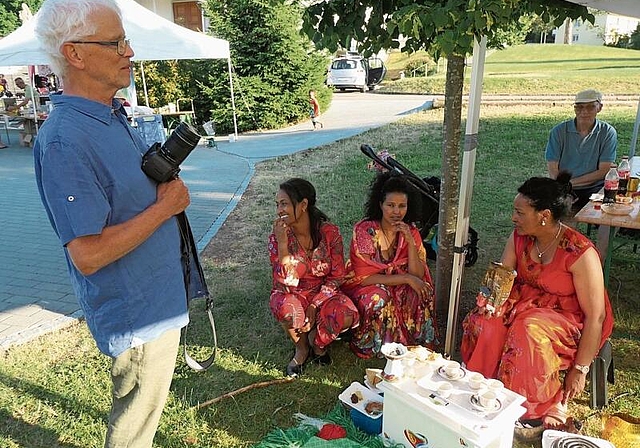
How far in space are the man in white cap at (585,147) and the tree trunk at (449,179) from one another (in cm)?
171

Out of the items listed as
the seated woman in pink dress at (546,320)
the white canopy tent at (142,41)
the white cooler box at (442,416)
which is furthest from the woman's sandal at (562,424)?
the white canopy tent at (142,41)

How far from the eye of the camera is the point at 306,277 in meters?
3.21

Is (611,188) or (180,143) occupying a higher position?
(180,143)

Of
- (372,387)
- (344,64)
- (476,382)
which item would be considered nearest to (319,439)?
(372,387)

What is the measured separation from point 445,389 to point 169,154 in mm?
1419

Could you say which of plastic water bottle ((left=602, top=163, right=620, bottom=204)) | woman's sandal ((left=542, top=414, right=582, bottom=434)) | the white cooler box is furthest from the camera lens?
plastic water bottle ((left=602, top=163, right=620, bottom=204))

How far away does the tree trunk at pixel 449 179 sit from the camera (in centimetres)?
312

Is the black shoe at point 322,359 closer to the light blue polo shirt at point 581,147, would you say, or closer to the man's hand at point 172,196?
the man's hand at point 172,196

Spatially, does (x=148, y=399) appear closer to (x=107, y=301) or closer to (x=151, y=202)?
(x=107, y=301)

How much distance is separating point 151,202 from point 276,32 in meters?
12.1

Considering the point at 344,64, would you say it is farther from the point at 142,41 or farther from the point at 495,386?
the point at 495,386

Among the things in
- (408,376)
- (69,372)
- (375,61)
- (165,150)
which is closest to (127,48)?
(165,150)

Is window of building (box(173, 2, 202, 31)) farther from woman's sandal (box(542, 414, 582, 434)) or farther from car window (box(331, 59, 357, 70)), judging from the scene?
woman's sandal (box(542, 414, 582, 434))

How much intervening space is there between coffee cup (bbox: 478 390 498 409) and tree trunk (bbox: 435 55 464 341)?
1348 millimetres
